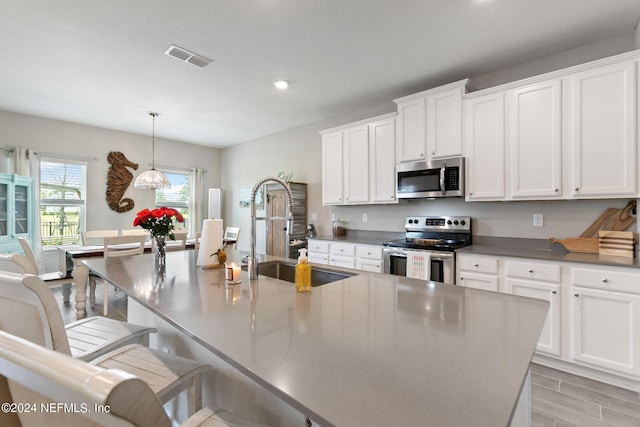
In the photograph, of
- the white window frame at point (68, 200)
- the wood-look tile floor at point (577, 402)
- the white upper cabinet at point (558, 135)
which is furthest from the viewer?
the white window frame at point (68, 200)

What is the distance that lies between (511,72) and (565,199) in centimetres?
139

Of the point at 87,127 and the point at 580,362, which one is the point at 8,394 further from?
the point at 87,127

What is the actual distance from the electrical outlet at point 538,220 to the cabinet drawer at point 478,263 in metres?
0.68

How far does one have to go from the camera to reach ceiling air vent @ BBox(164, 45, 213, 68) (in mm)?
2711

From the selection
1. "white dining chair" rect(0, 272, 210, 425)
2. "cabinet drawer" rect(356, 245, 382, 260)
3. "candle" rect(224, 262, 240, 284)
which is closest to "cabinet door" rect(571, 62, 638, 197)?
"cabinet drawer" rect(356, 245, 382, 260)

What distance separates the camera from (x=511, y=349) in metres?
0.77

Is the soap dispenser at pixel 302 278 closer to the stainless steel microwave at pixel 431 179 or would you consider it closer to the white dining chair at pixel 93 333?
the white dining chair at pixel 93 333

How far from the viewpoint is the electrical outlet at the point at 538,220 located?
2.82 metres

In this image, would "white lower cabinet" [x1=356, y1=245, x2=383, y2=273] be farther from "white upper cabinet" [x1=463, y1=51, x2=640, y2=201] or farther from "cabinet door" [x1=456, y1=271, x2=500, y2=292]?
"white upper cabinet" [x1=463, y1=51, x2=640, y2=201]

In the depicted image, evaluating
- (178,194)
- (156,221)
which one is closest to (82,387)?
(156,221)

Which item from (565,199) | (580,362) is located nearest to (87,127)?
(565,199)

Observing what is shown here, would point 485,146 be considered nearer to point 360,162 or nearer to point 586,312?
point 360,162

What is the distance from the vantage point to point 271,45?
2.67m

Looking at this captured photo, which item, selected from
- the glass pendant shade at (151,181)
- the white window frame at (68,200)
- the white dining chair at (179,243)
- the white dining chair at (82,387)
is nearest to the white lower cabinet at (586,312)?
the white dining chair at (82,387)
